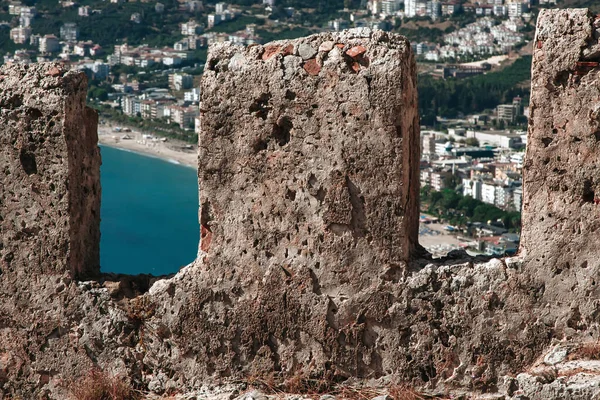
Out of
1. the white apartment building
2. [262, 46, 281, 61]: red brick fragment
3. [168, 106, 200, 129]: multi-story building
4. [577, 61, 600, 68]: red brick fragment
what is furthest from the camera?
[168, 106, 200, 129]: multi-story building

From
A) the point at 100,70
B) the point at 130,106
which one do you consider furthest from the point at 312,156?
the point at 100,70

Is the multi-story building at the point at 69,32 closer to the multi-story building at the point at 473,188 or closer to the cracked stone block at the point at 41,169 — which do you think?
the multi-story building at the point at 473,188

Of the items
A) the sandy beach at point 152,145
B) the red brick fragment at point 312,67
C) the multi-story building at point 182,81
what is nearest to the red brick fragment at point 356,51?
the red brick fragment at point 312,67

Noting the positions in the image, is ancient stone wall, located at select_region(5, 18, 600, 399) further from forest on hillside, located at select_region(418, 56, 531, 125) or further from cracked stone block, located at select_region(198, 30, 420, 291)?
forest on hillside, located at select_region(418, 56, 531, 125)

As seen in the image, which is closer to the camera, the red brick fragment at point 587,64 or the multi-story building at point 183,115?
the red brick fragment at point 587,64

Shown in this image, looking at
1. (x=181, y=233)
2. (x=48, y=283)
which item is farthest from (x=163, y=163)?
(x=48, y=283)

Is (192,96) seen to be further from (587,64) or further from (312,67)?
(587,64)

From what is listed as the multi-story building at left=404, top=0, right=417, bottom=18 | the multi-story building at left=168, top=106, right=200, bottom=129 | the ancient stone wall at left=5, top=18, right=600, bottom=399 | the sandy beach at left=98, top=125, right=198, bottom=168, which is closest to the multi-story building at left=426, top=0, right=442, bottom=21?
the multi-story building at left=404, top=0, right=417, bottom=18

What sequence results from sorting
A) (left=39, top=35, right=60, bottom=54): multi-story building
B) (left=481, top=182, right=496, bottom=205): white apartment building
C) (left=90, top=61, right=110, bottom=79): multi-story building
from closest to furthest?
(left=481, top=182, right=496, bottom=205): white apartment building
(left=90, top=61, right=110, bottom=79): multi-story building
(left=39, top=35, right=60, bottom=54): multi-story building

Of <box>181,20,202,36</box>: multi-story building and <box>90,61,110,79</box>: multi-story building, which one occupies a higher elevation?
<box>181,20,202,36</box>: multi-story building

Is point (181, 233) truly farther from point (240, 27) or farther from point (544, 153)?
point (240, 27)
